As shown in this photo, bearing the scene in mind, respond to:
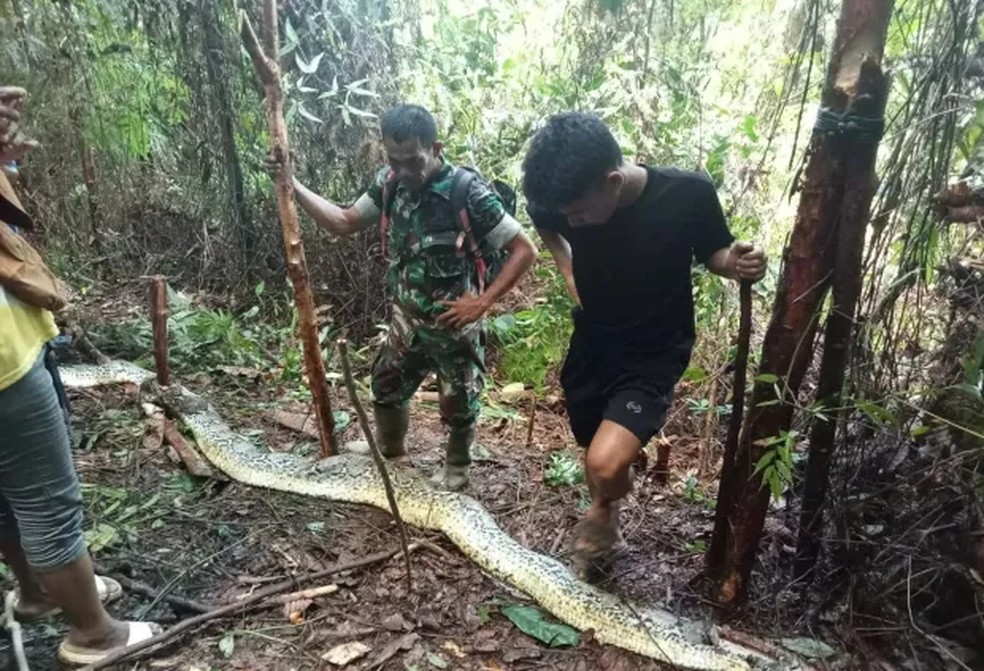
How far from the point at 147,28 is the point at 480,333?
460 cm

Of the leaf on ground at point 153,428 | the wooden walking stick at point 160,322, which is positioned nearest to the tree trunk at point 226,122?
the wooden walking stick at point 160,322

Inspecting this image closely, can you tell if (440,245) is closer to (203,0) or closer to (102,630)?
(102,630)

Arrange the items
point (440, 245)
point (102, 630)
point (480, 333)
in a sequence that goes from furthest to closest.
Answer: point (480, 333)
point (440, 245)
point (102, 630)

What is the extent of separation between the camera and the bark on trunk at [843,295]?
7.25 feet

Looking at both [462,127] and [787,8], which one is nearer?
[787,8]

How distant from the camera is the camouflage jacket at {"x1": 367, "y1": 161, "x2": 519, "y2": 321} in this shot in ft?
10.9

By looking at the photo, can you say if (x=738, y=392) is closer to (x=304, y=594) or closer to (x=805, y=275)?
(x=805, y=275)

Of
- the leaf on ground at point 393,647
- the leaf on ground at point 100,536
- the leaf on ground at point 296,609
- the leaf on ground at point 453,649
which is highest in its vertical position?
the leaf on ground at point 100,536

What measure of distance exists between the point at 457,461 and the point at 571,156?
193 centimetres

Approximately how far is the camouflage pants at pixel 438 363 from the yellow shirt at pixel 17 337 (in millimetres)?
1641

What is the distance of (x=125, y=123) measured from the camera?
22.8 feet

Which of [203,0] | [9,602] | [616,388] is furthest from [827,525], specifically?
[203,0]

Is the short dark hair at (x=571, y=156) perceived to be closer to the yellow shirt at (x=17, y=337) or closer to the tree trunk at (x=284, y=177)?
the tree trunk at (x=284, y=177)

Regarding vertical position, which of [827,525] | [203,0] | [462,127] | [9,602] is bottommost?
[9,602]
